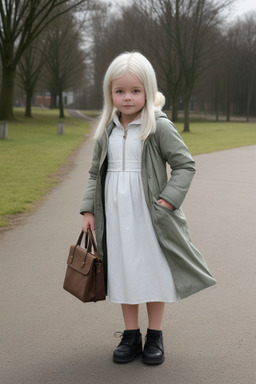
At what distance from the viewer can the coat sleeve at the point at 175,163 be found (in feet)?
9.04

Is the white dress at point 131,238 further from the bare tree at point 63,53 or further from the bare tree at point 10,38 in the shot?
the bare tree at point 63,53

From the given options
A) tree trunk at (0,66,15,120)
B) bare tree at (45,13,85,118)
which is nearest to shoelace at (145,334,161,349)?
tree trunk at (0,66,15,120)

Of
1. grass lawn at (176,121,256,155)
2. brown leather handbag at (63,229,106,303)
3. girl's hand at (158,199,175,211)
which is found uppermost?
girl's hand at (158,199,175,211)

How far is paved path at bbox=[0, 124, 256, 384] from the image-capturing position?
9.30 feet

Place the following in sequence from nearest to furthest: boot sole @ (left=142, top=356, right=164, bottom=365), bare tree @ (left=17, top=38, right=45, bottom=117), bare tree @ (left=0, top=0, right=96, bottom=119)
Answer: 1. boot sole @ (left=142, top=356, right=164, bottom=365)
2. bare tree @ (left=0, top=0, right=96, bottom=119)
3. bare tree @ (left=17, top=38, right=45, bottom=117)

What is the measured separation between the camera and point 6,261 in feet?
16.2

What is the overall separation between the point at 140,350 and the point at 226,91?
58.6 metres

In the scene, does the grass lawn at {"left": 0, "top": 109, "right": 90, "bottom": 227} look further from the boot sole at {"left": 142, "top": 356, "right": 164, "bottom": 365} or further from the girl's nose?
the girl's nose

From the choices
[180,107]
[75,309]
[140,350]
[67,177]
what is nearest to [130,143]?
[140,350]

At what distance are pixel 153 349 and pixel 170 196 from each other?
852 mm

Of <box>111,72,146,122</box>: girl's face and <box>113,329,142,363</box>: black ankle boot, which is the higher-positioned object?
<box>111,72,146,122</box>: girl's face

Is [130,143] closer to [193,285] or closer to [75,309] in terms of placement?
[193,285]

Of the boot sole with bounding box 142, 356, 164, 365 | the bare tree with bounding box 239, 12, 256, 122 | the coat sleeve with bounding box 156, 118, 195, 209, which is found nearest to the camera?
the coat sleeve with bounding box 156, 118, 195, 209

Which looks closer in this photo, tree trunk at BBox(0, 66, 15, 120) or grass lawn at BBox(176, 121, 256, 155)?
grass lawn at BBox(176, 121, 256, 155)
